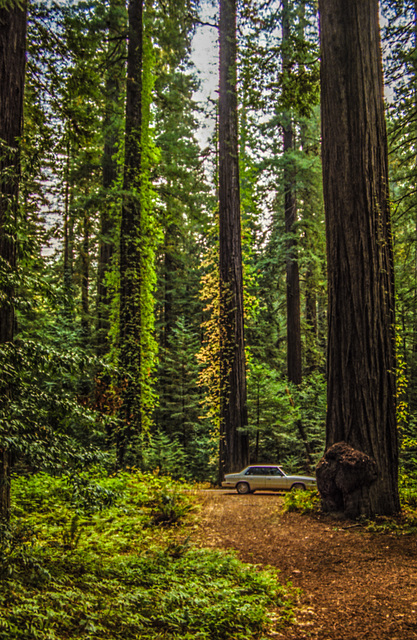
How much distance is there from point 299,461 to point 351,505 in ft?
29.4

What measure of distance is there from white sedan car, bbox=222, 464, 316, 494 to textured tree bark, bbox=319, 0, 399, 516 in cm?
460

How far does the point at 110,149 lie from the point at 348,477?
15.3 metres

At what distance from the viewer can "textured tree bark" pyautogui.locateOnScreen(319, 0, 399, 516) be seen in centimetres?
519

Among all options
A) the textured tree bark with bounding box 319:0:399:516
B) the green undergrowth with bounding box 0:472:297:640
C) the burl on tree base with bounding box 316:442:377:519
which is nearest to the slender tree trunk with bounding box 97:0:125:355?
the textured tree bark with bounding box 319:0:399:516

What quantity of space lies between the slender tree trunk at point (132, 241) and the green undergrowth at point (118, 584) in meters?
4.63

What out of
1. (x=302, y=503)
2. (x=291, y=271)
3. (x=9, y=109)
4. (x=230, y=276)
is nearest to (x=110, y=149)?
(x=291, y=271)

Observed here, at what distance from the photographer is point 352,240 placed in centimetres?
552

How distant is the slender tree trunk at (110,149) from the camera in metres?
12.1

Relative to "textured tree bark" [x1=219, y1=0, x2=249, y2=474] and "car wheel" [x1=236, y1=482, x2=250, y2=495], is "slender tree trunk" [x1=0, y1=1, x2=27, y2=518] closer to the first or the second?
"car wheel" [x1=236, y1=482, x2=250, y2=495]

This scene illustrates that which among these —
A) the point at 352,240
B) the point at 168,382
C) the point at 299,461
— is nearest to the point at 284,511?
the point at 352,240

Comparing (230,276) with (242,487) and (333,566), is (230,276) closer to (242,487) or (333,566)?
(242,487)

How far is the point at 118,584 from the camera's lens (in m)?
3.25

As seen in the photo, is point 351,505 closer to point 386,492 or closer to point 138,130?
point 386,492

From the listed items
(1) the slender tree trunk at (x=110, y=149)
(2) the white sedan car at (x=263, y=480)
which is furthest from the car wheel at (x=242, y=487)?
(1) the slender tree trunk at (x=110, y=149)
